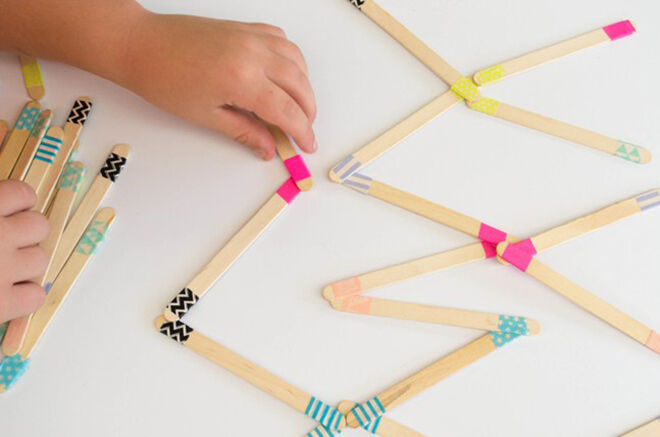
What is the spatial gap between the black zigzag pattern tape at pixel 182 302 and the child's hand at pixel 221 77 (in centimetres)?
22

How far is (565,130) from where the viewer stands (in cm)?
87

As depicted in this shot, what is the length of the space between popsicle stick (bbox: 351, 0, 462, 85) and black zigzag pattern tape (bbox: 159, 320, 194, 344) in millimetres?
→ 509

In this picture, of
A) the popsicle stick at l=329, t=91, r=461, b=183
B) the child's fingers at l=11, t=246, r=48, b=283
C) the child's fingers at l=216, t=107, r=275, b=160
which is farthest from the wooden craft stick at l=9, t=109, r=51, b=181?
the popsicle stick at l=329, t=91, r=461, b=183

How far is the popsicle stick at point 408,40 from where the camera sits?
0.90 m

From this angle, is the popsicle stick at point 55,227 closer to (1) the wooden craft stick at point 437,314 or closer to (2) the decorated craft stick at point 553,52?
(1) the wooden craft stick at point 437,314

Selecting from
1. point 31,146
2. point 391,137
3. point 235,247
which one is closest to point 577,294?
point 391,137

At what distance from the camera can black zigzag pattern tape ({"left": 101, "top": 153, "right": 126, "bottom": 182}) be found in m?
0.83

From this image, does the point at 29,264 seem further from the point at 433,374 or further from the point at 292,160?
the point at 433,374

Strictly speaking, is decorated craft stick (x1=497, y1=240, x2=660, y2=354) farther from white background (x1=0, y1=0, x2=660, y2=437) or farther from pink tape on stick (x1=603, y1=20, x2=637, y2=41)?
pink tape on stick (x1=603, y1=20, x2=637, y2=41)

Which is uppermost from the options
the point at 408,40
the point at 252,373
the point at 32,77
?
the point at 408,40

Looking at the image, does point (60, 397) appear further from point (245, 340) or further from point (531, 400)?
point (531, 400)

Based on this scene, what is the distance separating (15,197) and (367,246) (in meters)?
0.45

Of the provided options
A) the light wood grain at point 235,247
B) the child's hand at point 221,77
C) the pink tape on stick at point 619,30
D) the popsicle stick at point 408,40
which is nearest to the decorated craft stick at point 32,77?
the child's hand at point 221,77

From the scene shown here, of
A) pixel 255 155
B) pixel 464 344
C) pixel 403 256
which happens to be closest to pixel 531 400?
pixel 464 344
